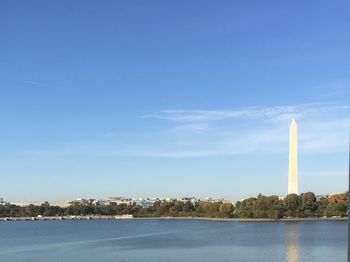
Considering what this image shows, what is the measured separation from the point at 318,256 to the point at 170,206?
73581 mm

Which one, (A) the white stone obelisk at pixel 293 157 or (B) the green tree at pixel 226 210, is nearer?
(A) the white stone obelisk at pixel 293 157

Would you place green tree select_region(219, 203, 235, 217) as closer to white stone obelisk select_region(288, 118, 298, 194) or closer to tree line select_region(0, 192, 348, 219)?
tree line select_region(0, 192, 348, 219)

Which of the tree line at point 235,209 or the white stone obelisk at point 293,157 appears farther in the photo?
the tree line at point 235,209

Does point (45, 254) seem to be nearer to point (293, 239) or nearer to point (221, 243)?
point (221, 243)

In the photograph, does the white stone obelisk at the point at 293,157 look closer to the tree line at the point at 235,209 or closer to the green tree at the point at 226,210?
the tree line at the point at 235,209

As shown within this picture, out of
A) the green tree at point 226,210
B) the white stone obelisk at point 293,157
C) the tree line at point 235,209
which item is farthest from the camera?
the green tree at point 226,210

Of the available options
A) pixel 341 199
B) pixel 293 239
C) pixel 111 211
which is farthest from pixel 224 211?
pixel 293 239

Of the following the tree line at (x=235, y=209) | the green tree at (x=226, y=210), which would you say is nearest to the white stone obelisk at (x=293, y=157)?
the tree line at (x=235, y=209)

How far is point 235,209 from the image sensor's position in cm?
8756

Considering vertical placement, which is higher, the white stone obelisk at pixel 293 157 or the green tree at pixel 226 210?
the white stone obelisk at pixel 293 157

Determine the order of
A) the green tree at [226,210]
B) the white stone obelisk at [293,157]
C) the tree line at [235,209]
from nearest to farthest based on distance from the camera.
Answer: the white stone obelisk at [293,157], the tree line at [235,209], the green tree at [226,210]

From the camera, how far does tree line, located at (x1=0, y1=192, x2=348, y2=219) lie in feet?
236

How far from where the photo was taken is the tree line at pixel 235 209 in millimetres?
72062

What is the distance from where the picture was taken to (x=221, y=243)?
37.9 m
